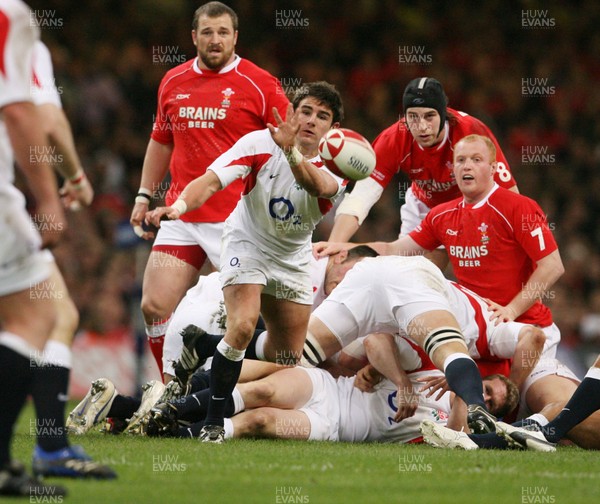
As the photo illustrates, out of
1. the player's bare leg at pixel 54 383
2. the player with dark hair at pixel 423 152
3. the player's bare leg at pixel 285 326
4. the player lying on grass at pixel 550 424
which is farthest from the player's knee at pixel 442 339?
the player's bare leg at pixel 54 383

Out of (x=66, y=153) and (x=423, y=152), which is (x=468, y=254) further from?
(x=66, y=153)

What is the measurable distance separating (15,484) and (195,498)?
28.2 inches

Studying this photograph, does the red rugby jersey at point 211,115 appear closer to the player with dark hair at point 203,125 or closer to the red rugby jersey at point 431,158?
the player with dark hair at point 203,125

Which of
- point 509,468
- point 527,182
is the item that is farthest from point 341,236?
point 527,182

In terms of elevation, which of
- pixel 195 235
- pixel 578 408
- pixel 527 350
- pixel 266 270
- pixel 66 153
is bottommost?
pixel 578 408

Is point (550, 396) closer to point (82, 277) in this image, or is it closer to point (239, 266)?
point (239, 266)

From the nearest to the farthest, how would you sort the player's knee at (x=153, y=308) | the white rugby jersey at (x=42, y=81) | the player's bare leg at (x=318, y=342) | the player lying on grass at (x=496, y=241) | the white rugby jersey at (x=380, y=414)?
the white rugby jersey at (x=42, y=81)
the white rugby jersey at (x=380, y=414)
the player's bare leg at (x=318, y=342)
the player lying on grass at (x=496, y=241)
the player's knee at (x=153, y=308)

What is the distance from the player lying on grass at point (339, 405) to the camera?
679cm

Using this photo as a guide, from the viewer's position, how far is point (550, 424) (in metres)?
6.74

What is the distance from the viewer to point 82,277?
13.3m

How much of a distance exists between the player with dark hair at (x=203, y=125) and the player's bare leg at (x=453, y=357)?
1.96 meters

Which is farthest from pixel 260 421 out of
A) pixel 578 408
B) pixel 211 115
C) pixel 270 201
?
pixel 211 115

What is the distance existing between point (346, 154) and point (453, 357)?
1453 millimetres

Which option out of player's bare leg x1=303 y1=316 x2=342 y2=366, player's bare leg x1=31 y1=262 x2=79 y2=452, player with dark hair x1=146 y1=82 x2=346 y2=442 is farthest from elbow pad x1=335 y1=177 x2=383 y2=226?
player's bare leg x1=31 y1=262 x2=79 y2=452
